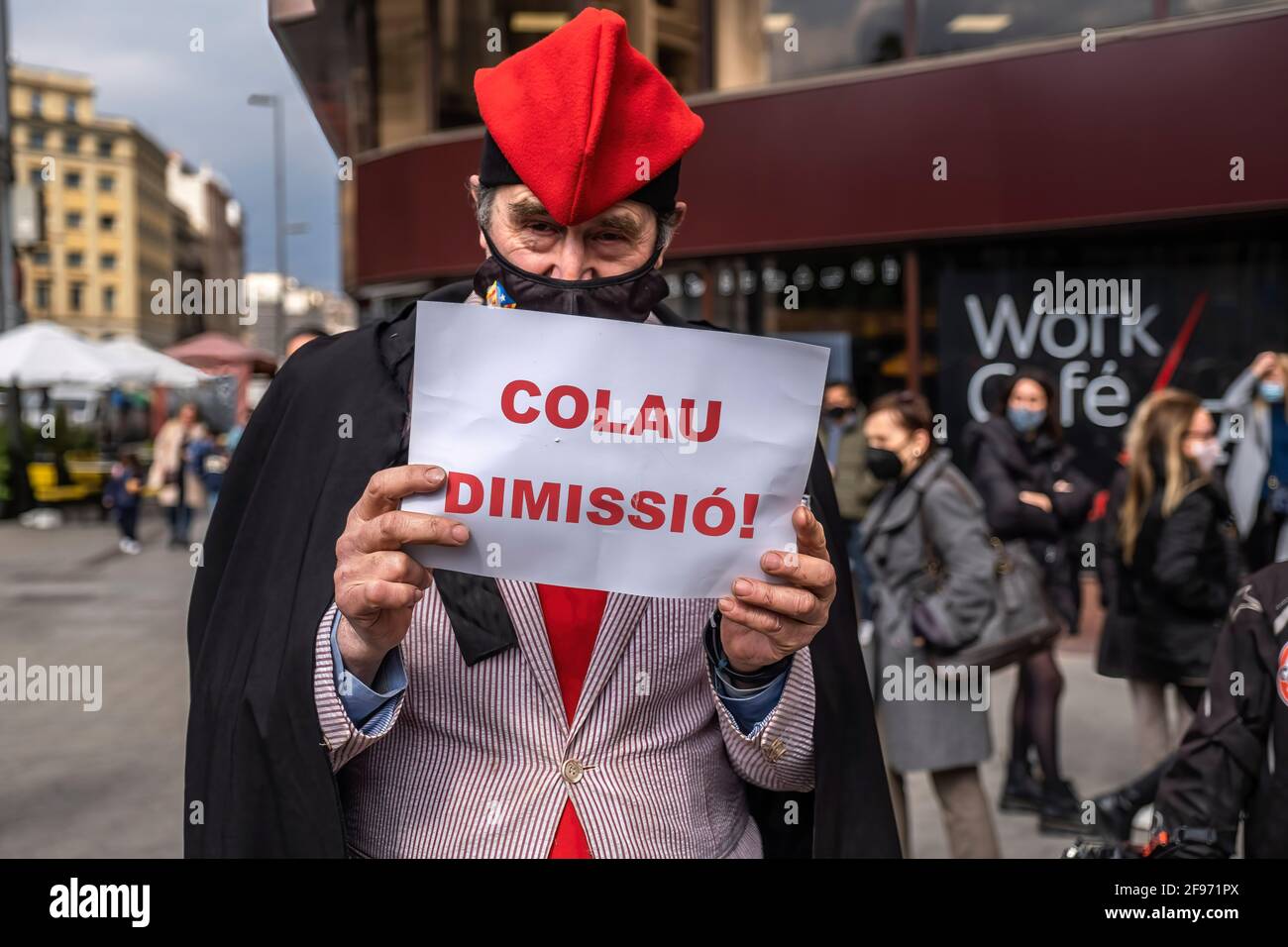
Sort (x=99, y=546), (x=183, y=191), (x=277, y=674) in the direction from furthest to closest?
(x=183, y=191)
(x=99, y=546)
(x=277, y=674)

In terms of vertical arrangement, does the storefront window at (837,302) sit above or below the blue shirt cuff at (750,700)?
above

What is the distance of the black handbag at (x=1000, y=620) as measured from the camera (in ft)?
15.5

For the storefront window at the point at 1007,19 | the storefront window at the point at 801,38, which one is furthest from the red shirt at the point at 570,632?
the storefront window at the point at 801,38

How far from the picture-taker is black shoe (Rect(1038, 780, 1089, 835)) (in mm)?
5594

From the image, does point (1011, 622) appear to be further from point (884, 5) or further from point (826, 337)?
point (884, 5)

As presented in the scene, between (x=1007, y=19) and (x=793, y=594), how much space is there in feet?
31.5

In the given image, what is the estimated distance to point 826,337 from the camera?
10.9m

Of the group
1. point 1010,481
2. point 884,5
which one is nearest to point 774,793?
point 1010,481

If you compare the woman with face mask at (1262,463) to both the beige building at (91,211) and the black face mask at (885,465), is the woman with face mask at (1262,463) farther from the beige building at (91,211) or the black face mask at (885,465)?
the beige building at (91,211)

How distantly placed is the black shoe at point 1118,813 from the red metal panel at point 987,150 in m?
4.52
